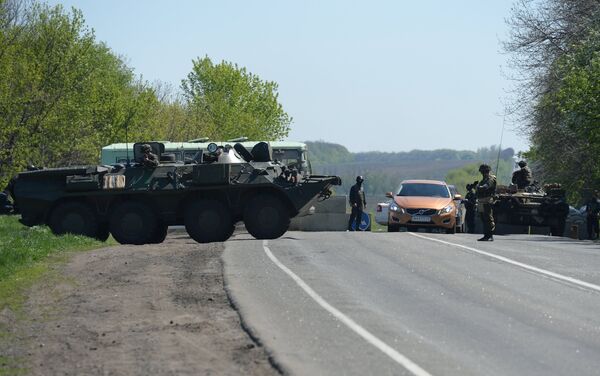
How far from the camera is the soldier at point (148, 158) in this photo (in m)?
26.5

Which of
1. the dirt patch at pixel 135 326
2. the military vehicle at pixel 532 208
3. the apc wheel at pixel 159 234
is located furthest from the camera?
the military vehicle at pixel 532 208

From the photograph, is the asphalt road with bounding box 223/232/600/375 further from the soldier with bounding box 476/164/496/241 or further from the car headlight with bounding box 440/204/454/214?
the car headlight with bounding box 440/204/454/214

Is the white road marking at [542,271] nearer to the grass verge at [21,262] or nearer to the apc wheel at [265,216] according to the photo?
the apc wheel at [265,216]

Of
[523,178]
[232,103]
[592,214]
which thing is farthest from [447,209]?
[232,103]

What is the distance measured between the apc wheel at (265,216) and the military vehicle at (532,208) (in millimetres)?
9157

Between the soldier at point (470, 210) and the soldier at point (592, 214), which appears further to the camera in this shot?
the soldier at point (592, 214)

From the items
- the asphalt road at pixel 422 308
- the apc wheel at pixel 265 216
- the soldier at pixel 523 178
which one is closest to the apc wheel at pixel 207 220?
the apc wheel at pixel 265 216

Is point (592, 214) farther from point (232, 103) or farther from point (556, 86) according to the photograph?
point (232, 103)

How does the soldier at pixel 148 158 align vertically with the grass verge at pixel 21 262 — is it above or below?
above

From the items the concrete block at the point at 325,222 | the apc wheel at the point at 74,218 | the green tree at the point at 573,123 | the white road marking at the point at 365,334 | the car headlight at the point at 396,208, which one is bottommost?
the concrete block at the point at 325,222

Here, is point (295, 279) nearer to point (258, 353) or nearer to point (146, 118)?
point (258, 353)

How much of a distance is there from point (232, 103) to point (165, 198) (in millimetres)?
62107

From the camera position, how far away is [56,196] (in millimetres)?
26500

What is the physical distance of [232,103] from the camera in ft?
290
